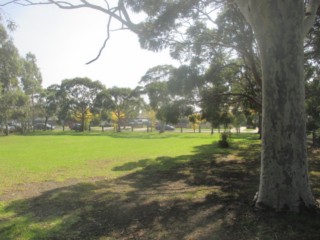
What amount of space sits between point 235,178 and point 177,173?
210 cm

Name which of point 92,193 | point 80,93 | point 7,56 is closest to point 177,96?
point 92,193

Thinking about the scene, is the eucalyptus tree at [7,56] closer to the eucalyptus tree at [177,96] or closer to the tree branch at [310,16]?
the eucalyptus tree at [177,96]

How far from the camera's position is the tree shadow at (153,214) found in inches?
191

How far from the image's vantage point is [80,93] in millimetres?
50844

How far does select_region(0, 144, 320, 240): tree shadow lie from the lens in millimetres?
4848

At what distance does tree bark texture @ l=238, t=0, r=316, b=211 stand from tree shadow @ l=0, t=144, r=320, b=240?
40cm

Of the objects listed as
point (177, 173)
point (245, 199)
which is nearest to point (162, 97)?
point (177, 173)

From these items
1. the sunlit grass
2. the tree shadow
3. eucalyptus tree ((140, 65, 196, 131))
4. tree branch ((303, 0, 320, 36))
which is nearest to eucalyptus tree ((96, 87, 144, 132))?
eucalyptus tree ((140, 65, 196, 131))

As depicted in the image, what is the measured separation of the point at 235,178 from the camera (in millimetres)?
9492

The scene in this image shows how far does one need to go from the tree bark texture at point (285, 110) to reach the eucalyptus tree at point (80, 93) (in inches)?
1832

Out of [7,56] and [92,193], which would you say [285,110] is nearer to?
[92,193]

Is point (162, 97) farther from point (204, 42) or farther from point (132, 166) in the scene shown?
point (132, 166)

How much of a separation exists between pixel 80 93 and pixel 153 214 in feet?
154

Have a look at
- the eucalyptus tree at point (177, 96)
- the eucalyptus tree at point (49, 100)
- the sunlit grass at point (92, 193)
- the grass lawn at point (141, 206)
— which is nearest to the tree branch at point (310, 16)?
the grass lawn at point (141, 206)
